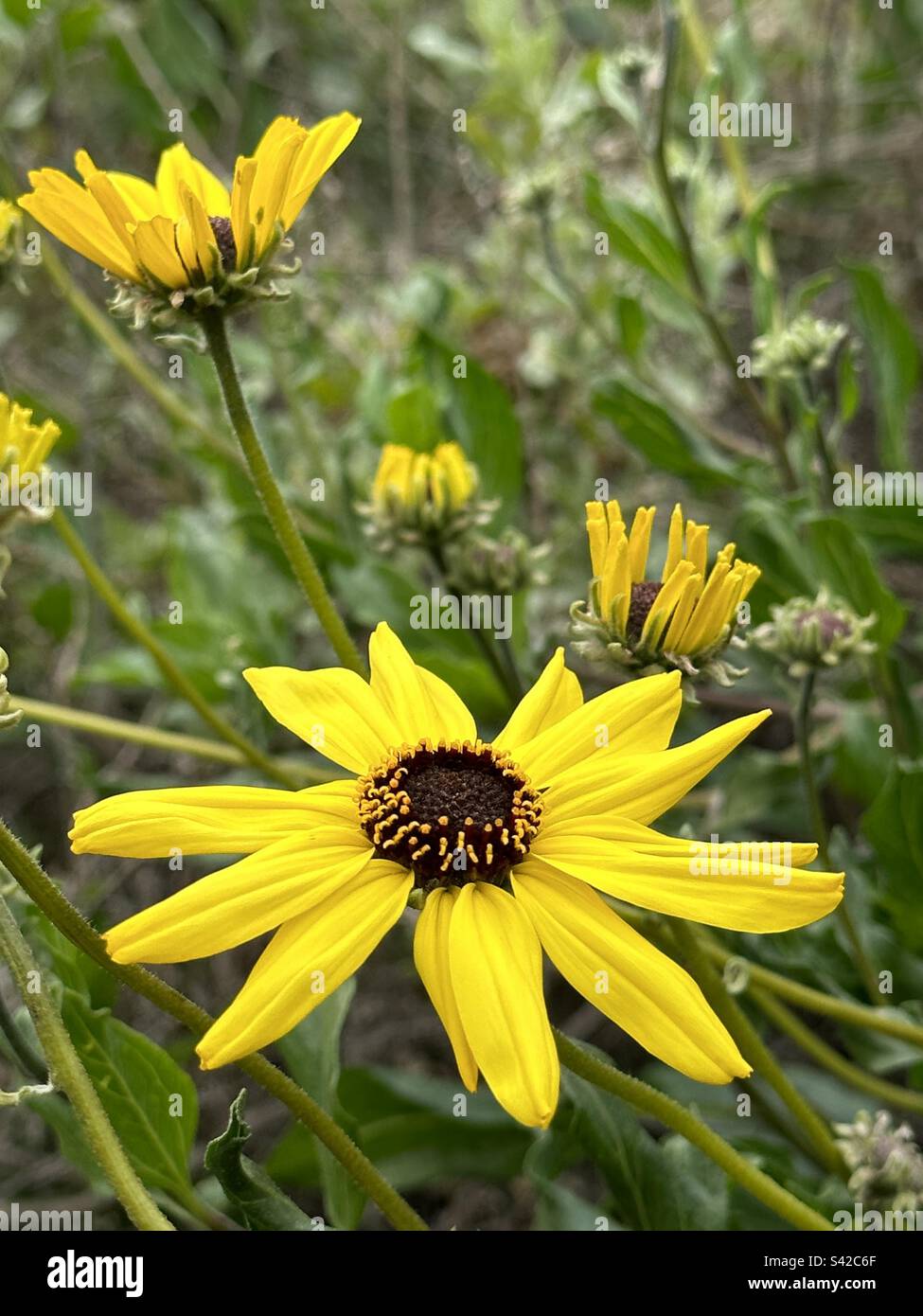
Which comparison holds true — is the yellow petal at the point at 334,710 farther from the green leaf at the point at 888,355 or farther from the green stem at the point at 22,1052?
the green leaf at the point at 888,355

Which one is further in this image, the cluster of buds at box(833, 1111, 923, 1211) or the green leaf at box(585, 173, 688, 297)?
the green leaf at box(585, 173, 688, 297)

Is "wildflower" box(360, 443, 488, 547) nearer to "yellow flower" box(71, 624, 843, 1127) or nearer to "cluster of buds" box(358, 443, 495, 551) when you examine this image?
"cluster of buds" box(358, 443, 495, 551)

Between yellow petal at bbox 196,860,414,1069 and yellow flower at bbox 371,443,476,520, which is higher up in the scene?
yellow flower at bbox 371,443,476,520

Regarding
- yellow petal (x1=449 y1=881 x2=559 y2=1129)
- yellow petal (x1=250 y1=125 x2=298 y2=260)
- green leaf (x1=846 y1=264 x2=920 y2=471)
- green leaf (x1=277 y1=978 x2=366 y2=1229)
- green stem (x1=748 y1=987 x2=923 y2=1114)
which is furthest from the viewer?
green leaf (x1=846 y1=264 x2=920 y2=471)

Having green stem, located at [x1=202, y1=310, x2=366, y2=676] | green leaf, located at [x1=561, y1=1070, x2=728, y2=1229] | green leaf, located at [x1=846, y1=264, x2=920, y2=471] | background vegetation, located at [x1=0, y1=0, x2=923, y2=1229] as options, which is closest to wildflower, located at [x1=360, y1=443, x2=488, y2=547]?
background vegetation, located at [x1=0, y1=0, x2=923, y2=1229]
